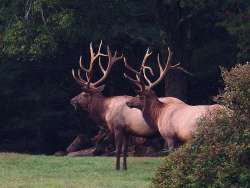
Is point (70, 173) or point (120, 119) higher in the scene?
point (120, 119)

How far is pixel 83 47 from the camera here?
29.6 m

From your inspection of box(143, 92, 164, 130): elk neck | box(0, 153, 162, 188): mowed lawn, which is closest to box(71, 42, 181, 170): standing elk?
box(143, 92, 164, 130): elk neck

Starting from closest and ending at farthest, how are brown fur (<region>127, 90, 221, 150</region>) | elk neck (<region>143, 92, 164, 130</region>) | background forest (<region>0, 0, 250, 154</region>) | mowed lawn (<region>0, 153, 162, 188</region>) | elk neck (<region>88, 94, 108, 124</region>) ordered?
1. mowed lawn (<region>0, 153, 162, 188</region>)
2. brown fur (<region>127, 90, 221, 150</region>)
3. elk neck (<region>143, 92, 164, 130</region>)
4. elk neck (<region>88, 94, 108, 124</region>)
5. background forest (<region>0, 0, 250, 154</region>)

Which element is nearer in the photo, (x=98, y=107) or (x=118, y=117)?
(x=118, y=117)

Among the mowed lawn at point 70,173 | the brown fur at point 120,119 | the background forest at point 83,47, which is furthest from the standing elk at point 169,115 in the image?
the background forest at point 83,47

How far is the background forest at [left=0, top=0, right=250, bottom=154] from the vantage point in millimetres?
24844

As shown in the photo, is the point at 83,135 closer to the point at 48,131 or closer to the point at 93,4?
the point at 48,131

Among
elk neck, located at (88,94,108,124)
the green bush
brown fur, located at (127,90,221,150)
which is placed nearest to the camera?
the green bush

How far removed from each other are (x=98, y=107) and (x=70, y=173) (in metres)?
2.90

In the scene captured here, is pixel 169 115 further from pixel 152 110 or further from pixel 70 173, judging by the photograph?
pixel 70 173

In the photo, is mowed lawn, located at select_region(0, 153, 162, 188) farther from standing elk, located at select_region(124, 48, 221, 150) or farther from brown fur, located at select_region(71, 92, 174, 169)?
standing elk, located at select_region(124, 48, 221, 150)

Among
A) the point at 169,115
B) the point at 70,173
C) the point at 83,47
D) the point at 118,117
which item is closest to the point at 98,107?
the point at 118,117

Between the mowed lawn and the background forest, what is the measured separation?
4732 mm

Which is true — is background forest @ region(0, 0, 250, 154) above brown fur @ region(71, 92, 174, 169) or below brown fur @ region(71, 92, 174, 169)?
above
